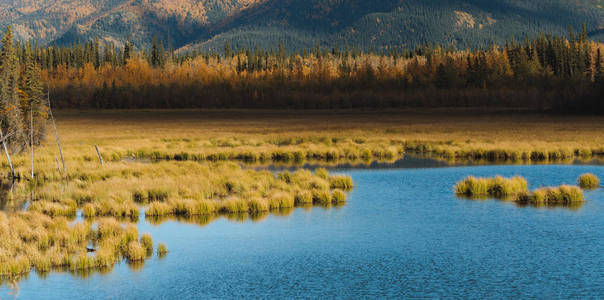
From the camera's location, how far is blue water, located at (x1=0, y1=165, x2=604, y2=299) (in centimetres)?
1864

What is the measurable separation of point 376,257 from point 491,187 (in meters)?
14.6

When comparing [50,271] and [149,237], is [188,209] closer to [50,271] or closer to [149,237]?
[149,237]

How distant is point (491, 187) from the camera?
34719mm

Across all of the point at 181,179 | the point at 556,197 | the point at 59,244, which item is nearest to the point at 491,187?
the point at 556,197

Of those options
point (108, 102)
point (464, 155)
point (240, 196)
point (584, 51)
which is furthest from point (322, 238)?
point (584, 51)

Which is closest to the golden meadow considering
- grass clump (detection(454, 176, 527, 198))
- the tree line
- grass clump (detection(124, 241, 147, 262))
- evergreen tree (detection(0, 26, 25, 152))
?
grass clump (detection(124, 241, 147, 262))

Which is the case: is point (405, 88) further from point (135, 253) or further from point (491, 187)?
point (135, 253)

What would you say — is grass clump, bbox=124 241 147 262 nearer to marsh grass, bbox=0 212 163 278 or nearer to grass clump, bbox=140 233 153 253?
marsh grass, bbox=0 212 163 278

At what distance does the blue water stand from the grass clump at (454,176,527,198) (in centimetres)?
213

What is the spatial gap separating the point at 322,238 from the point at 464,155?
32606 millimetres

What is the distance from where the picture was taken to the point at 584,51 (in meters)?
185

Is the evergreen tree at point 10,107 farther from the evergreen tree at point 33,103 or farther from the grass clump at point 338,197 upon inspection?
the grass clump at point 338,197

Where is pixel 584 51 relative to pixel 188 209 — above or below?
above

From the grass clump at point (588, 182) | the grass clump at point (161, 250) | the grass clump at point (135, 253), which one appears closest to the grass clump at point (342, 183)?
the grass clump at point (588, 182)
